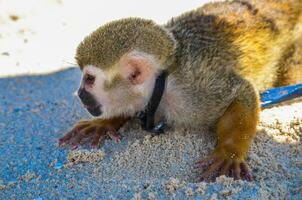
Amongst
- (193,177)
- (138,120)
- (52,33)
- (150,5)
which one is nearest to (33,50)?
(52,33)

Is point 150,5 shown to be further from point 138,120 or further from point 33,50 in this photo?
point 138,120

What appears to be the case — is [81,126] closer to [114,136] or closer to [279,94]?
[114,136]

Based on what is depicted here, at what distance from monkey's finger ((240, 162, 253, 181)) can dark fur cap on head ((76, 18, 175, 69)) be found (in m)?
0.53

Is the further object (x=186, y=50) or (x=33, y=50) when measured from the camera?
(x=33, y=50)

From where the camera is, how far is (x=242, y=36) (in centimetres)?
273

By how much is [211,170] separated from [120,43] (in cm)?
62

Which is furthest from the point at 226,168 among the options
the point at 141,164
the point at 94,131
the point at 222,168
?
the point at 94,131

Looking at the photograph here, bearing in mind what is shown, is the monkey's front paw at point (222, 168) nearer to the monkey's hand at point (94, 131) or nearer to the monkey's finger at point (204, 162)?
the monkey's finger at point (204, 162)

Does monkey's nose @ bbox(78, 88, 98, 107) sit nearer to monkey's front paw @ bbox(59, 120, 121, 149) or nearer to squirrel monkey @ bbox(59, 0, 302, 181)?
squirrel monkey @ bbox(59, 0, 302, 181)

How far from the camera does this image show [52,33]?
446cm

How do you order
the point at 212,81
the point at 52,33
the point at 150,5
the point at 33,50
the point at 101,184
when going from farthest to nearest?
the point at 150,5
the point at 52,33
the point at 33,50
the point at 212,81
the point at 101,184

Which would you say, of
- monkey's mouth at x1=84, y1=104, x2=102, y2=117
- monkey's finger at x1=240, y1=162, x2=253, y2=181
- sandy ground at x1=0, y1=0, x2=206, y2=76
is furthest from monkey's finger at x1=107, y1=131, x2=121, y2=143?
sandy ground at x1=0, y1=0, x2=206, y2=76

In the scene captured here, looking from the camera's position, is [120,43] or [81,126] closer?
[120,43]

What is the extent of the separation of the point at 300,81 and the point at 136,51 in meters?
1.16
